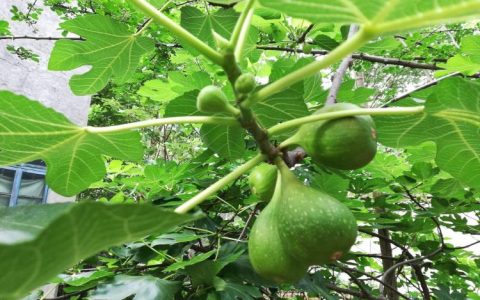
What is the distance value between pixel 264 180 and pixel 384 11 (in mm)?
438

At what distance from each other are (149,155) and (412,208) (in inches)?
278

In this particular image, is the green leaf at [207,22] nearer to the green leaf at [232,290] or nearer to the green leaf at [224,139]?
the green leaf at [224,139]

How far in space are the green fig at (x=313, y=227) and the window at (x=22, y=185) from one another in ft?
23.5

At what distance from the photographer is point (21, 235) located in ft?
1.75

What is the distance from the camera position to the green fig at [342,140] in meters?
0.69

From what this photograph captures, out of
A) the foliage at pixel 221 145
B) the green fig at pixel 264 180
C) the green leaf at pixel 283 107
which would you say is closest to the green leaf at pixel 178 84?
the foliage at pixel 221 145

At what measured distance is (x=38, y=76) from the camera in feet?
26.6

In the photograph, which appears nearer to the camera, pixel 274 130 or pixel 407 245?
pixel 274 130

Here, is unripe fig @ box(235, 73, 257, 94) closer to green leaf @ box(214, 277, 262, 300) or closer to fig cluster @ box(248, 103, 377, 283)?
fig cluster @ box(248, 103, 377, 283)

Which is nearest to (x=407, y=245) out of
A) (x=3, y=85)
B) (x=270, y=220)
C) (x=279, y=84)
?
(x=270, y=220)

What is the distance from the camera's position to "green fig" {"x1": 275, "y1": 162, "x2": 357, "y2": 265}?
677mm

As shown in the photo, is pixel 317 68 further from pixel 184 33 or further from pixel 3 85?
pixel 3 85

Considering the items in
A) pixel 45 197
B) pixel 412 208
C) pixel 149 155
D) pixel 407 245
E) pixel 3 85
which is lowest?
pixel 407 245

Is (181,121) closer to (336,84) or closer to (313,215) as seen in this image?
(313,215)
